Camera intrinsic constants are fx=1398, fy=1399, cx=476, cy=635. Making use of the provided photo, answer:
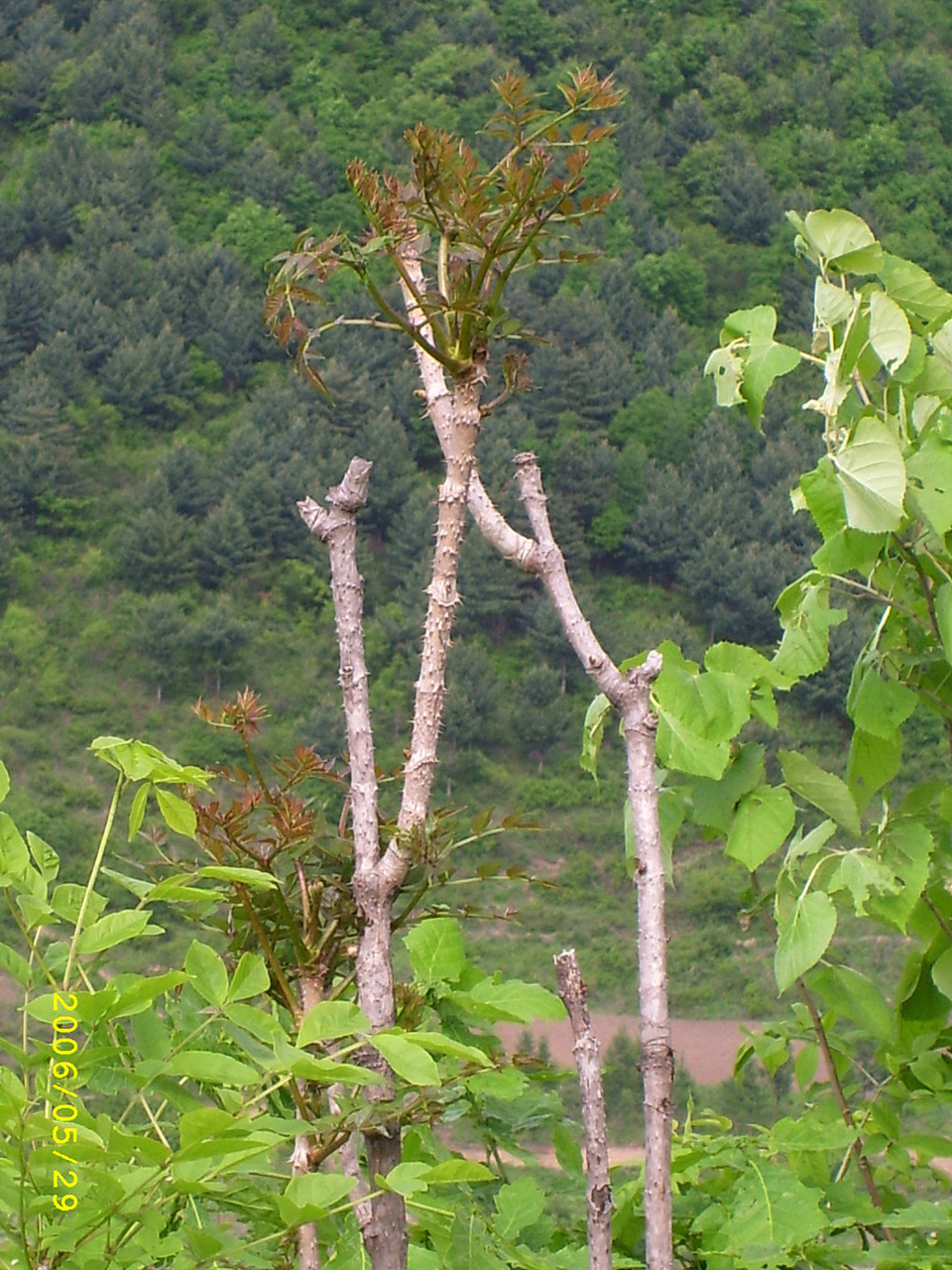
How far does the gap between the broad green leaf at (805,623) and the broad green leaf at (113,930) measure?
7.4 inches

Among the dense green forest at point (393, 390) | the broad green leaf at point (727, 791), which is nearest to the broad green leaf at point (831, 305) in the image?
the broad green leaf at point (727, 791)

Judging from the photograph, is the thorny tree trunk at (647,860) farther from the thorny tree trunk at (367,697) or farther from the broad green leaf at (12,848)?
the broad green leaf at (12,848)

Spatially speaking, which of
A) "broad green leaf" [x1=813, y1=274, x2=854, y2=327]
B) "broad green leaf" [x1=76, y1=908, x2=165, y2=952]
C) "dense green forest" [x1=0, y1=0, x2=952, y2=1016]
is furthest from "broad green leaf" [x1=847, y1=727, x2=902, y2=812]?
"dense green forest" [x1=0, y1=0, x2=952, y2=1016]

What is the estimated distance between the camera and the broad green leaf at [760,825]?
13.7 inches

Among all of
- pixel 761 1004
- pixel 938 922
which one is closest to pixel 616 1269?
pixel 938 922

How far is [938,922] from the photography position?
39 cm

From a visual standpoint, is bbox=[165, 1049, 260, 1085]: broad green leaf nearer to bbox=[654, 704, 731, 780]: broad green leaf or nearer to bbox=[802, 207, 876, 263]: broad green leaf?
bbox=[654, 704, 731, 780]: broad green leaf

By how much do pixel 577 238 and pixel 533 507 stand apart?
10621 millimetres

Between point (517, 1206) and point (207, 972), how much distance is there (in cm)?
12

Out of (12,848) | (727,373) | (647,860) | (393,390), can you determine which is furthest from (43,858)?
(393,390)

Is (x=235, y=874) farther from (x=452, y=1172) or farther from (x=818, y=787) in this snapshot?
(x=818, y=787)

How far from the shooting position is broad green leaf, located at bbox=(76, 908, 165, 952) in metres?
0.25

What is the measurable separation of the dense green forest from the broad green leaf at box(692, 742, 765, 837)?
7.68 m

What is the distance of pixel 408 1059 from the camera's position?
0.24m
